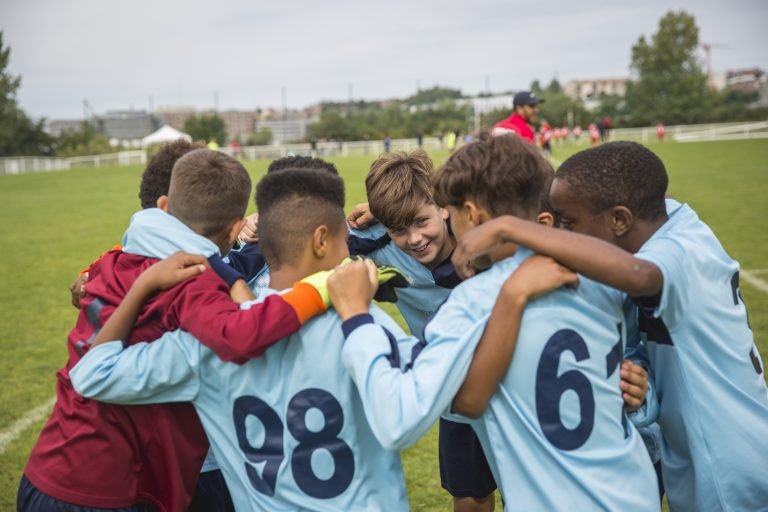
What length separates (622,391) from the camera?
2.18m

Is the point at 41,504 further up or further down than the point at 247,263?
further down

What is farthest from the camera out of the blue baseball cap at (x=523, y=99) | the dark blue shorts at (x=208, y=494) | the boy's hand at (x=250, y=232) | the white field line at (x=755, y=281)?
the blue baseball cap at (x=523, y=99)

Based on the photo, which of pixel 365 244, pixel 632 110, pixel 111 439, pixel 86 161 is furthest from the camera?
pixel 632 110

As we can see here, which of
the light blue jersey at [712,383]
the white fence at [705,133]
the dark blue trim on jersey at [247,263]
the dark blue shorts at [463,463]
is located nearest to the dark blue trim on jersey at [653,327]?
the light blue jersey at [712,383]

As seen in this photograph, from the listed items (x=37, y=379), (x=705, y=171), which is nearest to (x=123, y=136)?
(x=705, y=171)

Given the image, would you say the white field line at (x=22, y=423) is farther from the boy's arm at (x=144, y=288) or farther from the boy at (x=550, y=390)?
the boy at (x=550, y=390)

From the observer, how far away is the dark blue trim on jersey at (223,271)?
7.54 ft

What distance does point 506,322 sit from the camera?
1920 mm

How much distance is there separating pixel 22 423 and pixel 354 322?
4280 mm

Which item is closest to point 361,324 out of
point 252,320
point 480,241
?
point 252,320

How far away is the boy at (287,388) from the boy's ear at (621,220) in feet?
2.55

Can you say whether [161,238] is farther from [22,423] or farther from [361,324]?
[22,423]

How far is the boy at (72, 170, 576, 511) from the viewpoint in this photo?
210 centimetres

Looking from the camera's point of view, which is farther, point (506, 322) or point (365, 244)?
point (365, 244)
